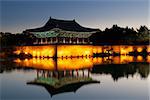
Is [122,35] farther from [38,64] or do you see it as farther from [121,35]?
[38,64]

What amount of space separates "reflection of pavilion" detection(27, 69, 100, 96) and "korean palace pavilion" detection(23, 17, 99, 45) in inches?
525

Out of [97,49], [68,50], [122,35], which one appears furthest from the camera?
[122,35]

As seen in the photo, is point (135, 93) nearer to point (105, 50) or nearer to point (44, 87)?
point (44, 87)

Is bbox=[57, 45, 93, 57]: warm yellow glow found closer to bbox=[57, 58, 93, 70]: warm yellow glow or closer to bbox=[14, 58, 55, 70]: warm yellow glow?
bbox=[14, 58, 55, 70]: warm yellow glow

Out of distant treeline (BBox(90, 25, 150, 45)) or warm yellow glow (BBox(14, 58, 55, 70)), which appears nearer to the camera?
warm yellow glow (BBox(14, 58, 55, 70))

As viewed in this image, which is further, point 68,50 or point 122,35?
point 122,35

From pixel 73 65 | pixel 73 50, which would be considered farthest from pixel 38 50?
pixel 73 65

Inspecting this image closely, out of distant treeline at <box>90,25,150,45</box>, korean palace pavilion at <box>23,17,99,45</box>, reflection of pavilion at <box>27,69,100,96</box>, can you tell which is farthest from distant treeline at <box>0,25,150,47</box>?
reflection of pavilion at <box>27,69,100,96</box>

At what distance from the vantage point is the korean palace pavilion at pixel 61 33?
1150 inches

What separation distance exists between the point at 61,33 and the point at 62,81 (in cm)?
1692

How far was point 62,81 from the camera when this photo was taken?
1271cm

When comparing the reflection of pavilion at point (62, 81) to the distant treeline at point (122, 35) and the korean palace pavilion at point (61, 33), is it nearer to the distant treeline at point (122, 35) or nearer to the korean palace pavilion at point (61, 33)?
the korean palace pavilion at point (61, 33)

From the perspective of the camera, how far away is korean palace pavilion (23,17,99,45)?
2921 cm

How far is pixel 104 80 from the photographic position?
12539 mm
